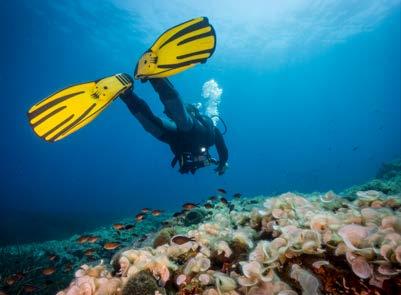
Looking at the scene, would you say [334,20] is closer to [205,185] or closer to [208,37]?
[208,37]

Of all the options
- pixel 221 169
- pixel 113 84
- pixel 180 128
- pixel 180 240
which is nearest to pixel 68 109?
pixel 113 84

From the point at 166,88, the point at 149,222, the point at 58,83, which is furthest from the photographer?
the point at 58,83

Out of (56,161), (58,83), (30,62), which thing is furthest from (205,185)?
(30,62)

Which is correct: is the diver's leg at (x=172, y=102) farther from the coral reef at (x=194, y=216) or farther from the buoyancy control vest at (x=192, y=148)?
the coral reef at (x=194, y=216)

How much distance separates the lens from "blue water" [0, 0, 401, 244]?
124 ft

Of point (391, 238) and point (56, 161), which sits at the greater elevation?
point (56, 161)

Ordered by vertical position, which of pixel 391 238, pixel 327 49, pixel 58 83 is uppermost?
pixel 327 49

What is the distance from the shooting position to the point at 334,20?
138ft

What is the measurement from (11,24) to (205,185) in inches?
4110

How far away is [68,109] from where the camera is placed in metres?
3.95

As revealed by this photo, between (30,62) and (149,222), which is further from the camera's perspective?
(30,62)

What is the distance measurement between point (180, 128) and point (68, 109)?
363cm

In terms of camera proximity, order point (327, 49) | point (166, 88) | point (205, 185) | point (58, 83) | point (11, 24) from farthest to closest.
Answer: point (205, 185)
point (58, 83)
point (327, 49)
point (11, 24)
point (166, 88)

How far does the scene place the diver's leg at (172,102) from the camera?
5.81 m
